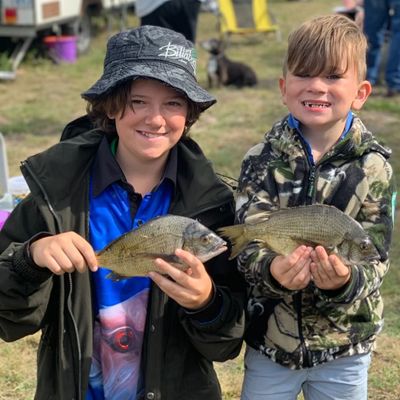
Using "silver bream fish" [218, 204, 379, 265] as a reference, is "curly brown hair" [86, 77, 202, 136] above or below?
above

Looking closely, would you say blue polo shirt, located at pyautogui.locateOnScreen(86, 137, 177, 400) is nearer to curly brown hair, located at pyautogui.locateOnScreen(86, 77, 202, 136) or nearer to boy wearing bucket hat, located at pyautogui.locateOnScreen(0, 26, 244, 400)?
boy wearing bucket hat, located at pyautogui.locateOnScreen(0, 26, 244, 400)

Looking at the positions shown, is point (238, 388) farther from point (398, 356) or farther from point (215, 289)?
point (215, 289)

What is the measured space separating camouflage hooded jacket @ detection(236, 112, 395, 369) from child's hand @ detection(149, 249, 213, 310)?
0.29 m

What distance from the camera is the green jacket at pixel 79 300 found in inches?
92.8

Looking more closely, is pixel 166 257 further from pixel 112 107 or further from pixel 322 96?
pixel 322 96

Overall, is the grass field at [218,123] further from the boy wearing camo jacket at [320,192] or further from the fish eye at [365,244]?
the fish eye at [365,244]

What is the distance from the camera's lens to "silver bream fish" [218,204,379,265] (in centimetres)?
221

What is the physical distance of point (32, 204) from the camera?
8.05 feet

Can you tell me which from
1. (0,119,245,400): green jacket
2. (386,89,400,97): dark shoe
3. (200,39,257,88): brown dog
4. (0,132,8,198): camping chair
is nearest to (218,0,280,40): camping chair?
(200,39,257,88): brown dog

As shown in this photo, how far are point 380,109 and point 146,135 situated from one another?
8.16 m

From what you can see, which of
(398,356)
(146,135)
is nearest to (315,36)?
(146,135)

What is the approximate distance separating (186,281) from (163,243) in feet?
0.42

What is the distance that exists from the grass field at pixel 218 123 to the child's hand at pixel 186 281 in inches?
79.5

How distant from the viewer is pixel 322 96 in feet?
8.13
